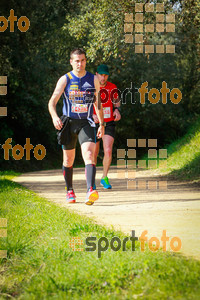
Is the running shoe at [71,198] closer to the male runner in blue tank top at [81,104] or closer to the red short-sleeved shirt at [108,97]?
the male runner in blue tank top at [81,104]

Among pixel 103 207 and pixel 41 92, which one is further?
pixel 41 92

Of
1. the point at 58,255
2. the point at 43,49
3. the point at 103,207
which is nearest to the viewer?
the point at 58,255

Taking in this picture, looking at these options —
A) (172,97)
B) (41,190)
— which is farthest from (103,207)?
(172,97)

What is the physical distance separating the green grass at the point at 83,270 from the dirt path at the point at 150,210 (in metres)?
0.49

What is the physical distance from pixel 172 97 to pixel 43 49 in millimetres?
7563

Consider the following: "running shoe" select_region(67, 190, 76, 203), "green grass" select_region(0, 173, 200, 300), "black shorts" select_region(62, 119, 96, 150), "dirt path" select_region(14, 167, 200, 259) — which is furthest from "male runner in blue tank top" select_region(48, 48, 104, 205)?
"green grass" select_region(0, 173, 200, 300)

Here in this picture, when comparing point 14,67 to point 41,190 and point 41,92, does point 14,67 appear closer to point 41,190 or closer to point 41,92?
point 41,92

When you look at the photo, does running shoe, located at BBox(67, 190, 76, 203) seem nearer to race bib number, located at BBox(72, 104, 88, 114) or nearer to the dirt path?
the dirt path

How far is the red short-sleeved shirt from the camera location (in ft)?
31.6

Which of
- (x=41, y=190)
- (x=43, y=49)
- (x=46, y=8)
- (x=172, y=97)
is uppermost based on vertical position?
(x=46, y=8)

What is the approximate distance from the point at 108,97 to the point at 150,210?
11.8ft

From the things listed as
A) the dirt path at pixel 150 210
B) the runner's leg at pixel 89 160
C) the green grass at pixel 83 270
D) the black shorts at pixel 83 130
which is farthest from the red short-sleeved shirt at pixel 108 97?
the green grass at pixel 83 270

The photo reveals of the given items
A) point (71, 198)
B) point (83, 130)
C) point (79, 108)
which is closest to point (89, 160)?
point (83, 130)

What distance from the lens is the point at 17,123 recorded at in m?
24.5
